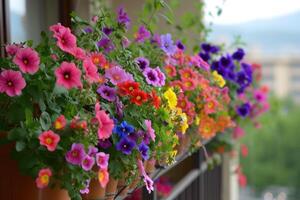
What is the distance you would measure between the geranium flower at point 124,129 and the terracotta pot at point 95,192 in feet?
0.41

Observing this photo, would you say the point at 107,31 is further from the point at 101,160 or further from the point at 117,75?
the point at 101,160

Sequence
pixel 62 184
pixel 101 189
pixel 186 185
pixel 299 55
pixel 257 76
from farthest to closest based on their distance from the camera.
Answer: pixel 299 55, pixel 257 76, pixel 186 185, pixel 101 189, pixel 62 184

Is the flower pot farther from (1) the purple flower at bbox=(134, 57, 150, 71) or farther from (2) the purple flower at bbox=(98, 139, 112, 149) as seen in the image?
(1) the purple flower at bbox=(134, 57, 150, 71)

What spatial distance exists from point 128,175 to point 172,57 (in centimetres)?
75

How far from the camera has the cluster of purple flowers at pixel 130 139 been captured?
1.16 meters

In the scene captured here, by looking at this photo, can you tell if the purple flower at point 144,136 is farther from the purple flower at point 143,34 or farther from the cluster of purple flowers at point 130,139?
the purple flower at point 143,34

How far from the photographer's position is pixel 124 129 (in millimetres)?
1183

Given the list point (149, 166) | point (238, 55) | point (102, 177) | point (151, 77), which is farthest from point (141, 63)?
point (238, 55)

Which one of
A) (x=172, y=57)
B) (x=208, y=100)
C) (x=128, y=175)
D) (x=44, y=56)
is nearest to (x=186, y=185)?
(x=208, y=100)

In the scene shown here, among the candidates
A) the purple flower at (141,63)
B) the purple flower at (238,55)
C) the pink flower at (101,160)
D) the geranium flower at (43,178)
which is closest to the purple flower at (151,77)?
the purple flower at (141,63)

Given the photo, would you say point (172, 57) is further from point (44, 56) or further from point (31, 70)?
point (31, 70)

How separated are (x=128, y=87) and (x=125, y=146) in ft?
0.54

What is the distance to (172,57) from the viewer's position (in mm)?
1890

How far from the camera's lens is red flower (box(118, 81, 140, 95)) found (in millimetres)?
1258
